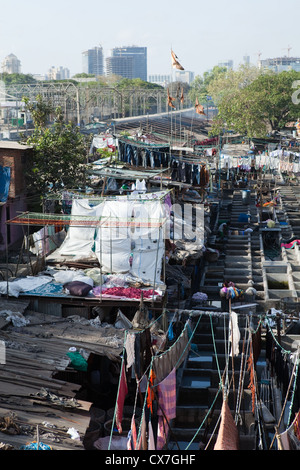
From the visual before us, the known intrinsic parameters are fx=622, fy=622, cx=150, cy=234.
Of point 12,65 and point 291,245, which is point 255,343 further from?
point 12,65

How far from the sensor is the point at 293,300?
763 inches

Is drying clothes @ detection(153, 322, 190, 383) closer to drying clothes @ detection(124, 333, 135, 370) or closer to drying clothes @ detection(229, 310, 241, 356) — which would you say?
→ drying clothes @ detection(124, 333, 135, 370)

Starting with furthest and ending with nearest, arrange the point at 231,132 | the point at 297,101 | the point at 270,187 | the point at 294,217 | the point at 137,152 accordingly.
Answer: the point at 231,132
the point at 297,101
the point at 270,187
the point at 294,217
the point at 137,152

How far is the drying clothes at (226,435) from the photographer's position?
8.70 m

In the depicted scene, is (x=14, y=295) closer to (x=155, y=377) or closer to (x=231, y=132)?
(x=155, y=377)

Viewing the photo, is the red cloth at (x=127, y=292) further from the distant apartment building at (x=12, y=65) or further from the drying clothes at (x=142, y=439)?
the distant apartment building at (x=12, y=65)

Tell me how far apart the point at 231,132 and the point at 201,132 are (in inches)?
116

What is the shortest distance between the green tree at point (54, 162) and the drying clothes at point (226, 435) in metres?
14.2

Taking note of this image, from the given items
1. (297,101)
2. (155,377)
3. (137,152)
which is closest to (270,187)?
(297,101)

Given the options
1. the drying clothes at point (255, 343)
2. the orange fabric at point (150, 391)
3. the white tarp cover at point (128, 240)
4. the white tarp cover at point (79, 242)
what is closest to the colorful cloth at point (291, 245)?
the white tarp cover at point (128, 240)

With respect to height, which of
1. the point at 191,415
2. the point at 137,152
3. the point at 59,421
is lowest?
the point at 191,415

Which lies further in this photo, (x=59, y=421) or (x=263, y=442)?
(x=263, y=442)

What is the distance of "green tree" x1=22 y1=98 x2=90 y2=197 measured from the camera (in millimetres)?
21859

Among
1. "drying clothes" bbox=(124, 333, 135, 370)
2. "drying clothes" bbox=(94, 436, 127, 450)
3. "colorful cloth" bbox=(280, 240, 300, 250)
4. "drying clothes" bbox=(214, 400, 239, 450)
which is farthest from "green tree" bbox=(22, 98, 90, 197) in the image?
"drying clothes" bbox=(214, 400, 239, 450)
